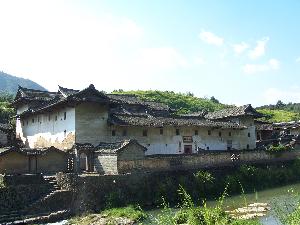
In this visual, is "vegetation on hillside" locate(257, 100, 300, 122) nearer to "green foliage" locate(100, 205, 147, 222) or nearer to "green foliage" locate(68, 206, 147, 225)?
"green foliage" locate(100, 205, 147, 222)

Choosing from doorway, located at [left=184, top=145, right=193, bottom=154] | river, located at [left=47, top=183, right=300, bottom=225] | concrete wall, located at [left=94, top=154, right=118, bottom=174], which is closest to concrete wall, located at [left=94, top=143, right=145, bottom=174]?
concrete wall, located at [left=94, top=154, right=118, bottom=174]

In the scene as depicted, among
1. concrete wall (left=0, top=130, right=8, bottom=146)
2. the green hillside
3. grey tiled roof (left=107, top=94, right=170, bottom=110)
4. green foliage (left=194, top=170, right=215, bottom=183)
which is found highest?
the green hillside

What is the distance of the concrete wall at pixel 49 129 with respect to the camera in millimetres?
36406

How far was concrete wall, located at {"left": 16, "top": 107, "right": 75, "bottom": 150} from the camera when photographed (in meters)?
36.4

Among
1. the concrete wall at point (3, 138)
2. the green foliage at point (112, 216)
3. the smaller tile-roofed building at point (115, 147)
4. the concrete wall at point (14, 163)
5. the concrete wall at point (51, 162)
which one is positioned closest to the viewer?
the green foliage at point (112, 216)

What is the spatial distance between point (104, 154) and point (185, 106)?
74.9 m

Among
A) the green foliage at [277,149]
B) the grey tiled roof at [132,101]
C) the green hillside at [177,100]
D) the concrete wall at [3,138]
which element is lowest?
the green foliage at [277,149]

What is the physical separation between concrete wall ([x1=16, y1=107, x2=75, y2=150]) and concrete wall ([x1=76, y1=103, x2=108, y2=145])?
625 mm

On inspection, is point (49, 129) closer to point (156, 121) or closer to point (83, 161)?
point (83, 161)

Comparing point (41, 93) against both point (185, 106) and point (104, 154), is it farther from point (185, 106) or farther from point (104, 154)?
point (185, 106)

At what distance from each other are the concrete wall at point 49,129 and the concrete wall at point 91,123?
0.62 metres

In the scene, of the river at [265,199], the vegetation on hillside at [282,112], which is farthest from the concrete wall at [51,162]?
the vegetation on hillside at [282,112]

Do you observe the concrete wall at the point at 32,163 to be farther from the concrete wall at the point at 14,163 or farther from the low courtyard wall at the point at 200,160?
the low courtyard wall at the point at 200,160

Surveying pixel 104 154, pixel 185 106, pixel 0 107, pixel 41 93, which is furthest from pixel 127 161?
pixel 185 106
